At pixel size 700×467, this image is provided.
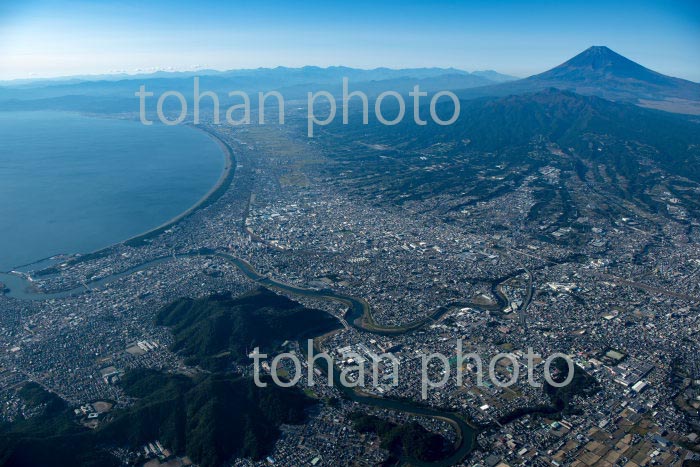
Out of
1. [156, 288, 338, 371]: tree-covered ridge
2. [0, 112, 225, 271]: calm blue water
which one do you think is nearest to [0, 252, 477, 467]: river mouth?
[156, 288, 338, 371]: tree-covered ridge

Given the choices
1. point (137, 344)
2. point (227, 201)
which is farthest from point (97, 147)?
point (137, 344)

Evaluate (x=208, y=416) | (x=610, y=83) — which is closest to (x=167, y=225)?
(x=208, y=416)

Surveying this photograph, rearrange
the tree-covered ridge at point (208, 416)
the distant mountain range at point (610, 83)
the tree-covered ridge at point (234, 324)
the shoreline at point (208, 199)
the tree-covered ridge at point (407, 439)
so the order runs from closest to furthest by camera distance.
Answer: the tree-covered ridge at point (407, 439) < the tree-covered ridge at point (208, 416) < the tree-covered ridge at point (234, 324) < the shoreline at point (208, 199) < the distant mountain range at point (610, 83)

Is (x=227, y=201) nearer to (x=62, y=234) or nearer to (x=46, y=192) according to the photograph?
(x=62, y=234)

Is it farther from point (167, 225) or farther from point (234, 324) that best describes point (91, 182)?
point (234, 324)

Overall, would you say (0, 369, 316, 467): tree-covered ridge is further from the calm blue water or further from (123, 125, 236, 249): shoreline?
the calm blue water

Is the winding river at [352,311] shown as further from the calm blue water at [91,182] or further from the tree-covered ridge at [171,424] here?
the calm blue water at [91,182]

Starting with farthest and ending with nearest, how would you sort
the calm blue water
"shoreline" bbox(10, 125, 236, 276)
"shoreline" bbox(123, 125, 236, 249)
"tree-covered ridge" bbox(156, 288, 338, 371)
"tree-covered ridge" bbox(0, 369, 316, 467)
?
the calm blue water → "shoreline" bbox(123, 125, 236, 249) → "shoreline" bbox(10, 125, 236, 276) → "tree-covered ridge" bbox(156, 288, 338, 371) → "tree-covered ridge" bbox(0, 369, 316, 467)

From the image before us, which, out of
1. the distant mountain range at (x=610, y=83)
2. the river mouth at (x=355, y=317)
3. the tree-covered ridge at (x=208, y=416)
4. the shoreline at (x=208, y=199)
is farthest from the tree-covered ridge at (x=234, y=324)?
the distant mountain range at (x=610, y=83)
